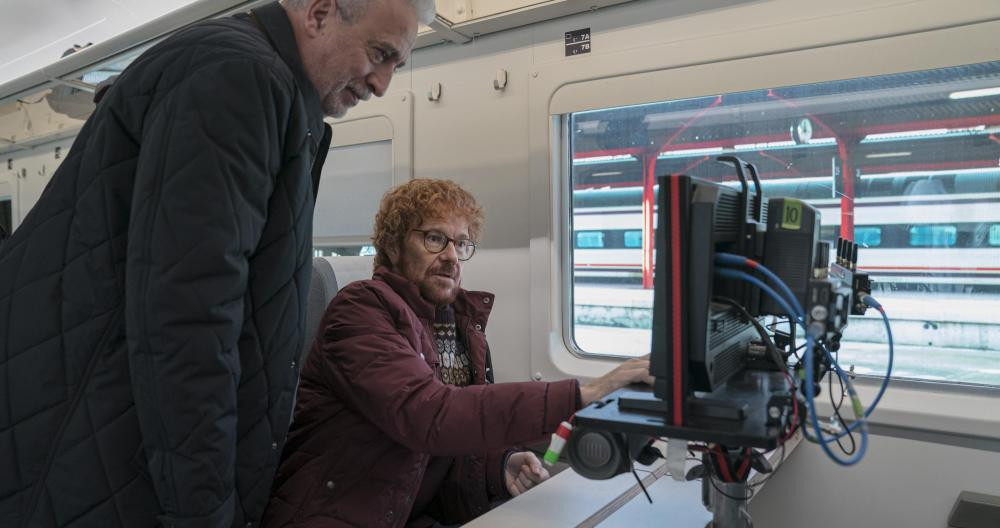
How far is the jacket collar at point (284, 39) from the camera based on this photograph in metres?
1.32

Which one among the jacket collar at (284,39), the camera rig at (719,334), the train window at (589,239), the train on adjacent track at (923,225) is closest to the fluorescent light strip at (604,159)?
the train window at (589,239)

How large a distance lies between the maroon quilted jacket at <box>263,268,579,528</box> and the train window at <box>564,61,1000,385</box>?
126cm

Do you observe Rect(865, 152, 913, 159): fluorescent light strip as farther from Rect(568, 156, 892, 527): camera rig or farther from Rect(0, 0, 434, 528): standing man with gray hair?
Rect(0, 0, 434, 528): standing man with gray hair

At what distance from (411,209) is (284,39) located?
779 mm

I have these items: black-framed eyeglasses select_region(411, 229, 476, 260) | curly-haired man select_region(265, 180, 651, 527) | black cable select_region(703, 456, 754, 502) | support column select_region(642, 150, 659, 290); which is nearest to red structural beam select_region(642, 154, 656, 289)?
support column select_region(642, 150, 659, 290)

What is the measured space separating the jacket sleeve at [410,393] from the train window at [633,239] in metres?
1.20

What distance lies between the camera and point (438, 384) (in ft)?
5.15

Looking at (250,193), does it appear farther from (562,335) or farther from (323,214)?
(323,214)

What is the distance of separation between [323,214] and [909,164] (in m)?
2.56

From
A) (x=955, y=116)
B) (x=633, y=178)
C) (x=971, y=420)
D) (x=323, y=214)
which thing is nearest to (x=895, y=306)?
(x=971, y=420)

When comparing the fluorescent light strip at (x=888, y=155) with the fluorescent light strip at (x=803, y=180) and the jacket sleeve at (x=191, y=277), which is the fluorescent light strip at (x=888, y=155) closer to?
the fluorescent light strip at (x=803, y=180)

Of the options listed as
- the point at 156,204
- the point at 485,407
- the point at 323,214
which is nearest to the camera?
the point at 156,204

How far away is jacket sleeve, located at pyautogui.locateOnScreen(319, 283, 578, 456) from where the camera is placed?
4.71 feet

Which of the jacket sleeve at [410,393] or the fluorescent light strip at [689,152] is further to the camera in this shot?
the fluorescent light strip at [689,152]
